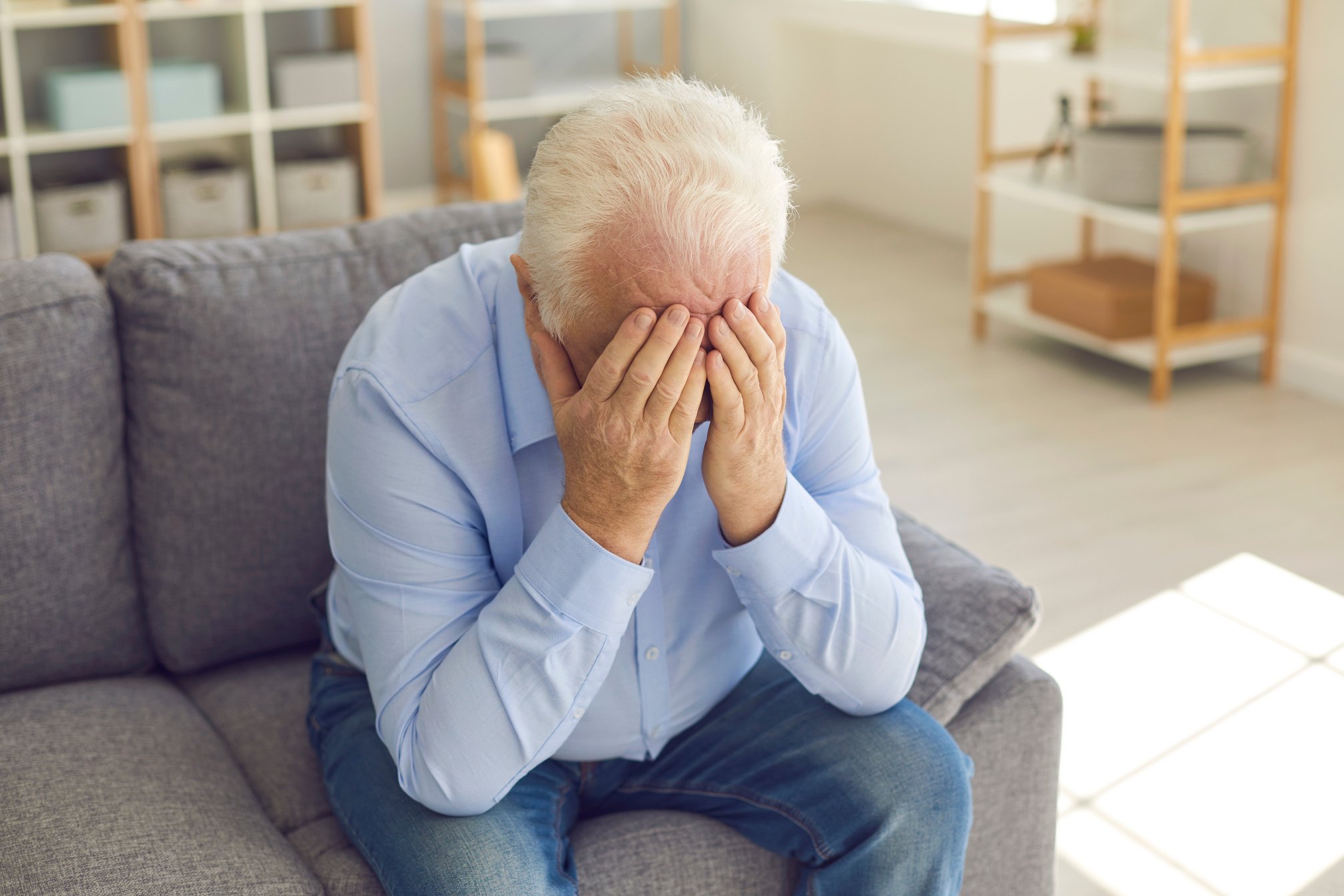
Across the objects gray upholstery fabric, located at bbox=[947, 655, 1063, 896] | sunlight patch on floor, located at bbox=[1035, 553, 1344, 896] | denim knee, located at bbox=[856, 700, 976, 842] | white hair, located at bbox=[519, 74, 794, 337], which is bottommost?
sunlight patch on floor, located at bbox=[1035, 553, 1344, 896]

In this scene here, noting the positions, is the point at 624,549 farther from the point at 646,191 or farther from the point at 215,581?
the point at 215,581

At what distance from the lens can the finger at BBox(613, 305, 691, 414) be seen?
102 centimetres

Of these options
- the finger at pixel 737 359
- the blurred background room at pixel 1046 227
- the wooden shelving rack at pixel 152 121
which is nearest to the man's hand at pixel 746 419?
the finger at pixel 737 359

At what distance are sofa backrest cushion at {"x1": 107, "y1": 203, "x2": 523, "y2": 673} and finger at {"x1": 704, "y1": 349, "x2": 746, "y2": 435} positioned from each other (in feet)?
1.95

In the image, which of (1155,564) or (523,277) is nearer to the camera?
(523,277)

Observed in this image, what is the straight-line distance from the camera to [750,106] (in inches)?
44.9

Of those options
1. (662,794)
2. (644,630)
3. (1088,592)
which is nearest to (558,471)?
(644,630)

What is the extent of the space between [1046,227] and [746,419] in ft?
11.5

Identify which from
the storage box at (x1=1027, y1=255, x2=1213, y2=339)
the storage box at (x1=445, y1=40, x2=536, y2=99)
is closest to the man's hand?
the storage box at (x1=1027, y1=255, x2=1213, y2=339)

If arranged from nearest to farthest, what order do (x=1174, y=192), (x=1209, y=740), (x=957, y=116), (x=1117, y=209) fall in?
→ (x=1209, y=740), (x=1174, y=192), (x=1117, y=209), (x=957, y=116)

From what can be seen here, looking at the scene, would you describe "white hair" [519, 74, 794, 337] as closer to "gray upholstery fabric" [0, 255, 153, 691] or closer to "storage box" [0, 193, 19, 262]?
"gray upholstery fabric" [0, 255, 153, 691]

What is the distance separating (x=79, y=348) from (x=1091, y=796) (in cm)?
143

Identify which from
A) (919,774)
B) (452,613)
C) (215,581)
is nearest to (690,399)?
(452,613)

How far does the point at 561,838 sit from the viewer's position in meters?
1.22
